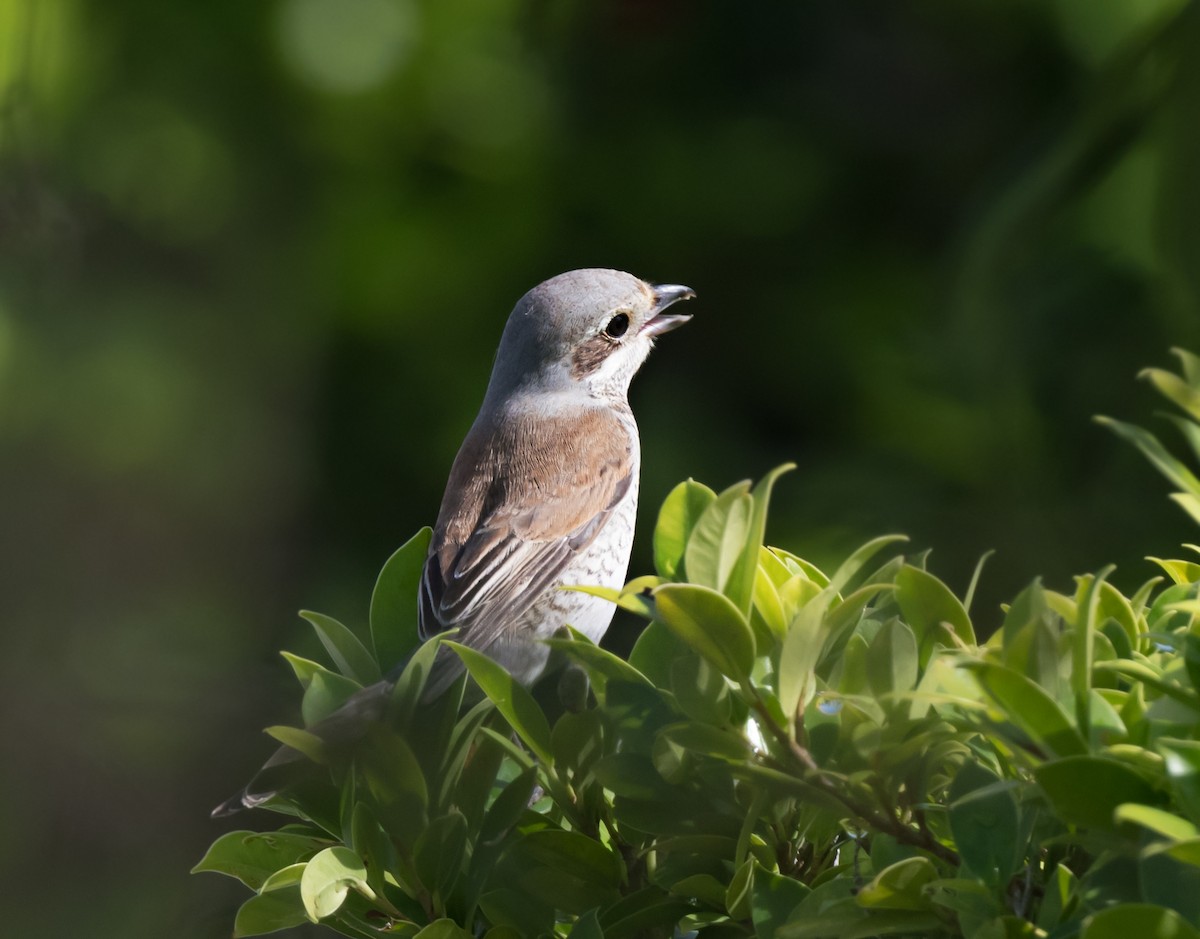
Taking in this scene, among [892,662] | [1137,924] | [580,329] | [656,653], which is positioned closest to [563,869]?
[656,653]

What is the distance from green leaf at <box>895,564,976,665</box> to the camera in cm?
74

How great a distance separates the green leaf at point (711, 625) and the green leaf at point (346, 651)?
0.39 metres

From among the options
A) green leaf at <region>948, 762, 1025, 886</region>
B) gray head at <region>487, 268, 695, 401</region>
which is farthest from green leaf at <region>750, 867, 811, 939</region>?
gray head at <region>487, 268, 695, 401</region>

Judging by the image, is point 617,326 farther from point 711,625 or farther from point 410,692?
point 711,625

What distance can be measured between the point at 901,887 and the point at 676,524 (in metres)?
0.23

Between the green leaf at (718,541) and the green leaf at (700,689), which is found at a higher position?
the green leaf at (718,541)

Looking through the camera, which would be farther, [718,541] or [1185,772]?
[718,541]

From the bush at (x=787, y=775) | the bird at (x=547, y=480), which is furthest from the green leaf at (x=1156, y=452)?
the bird at (x=547, y=480)

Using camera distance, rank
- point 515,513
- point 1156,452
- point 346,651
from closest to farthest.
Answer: point 1156,452
point 346,651
point 515,513

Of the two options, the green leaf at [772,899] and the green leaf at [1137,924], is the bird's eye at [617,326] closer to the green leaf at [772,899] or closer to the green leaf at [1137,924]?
the green leaf at [772,899]

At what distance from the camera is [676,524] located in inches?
30.7

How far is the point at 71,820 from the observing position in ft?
8.75

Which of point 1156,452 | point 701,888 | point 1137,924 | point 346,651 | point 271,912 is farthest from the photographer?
point 346,651

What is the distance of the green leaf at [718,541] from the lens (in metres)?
0.71
